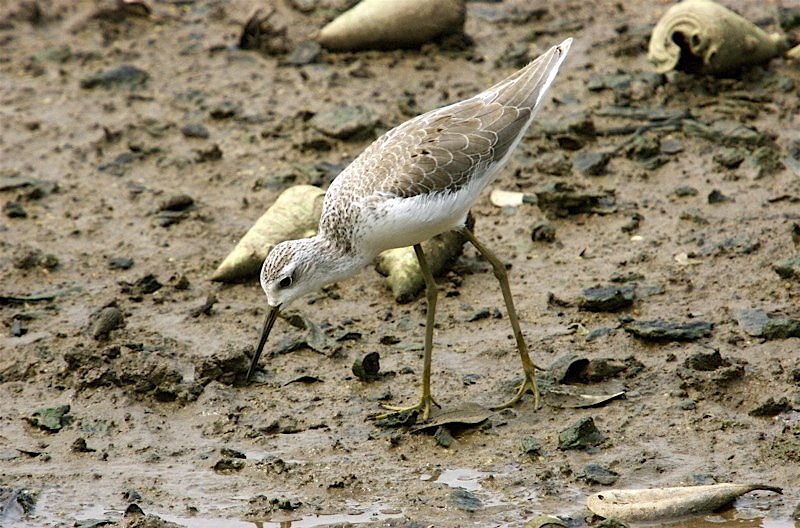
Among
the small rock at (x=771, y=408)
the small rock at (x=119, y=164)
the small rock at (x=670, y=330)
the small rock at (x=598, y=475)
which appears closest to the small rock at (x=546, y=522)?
the small rock at (x=598, y=475)

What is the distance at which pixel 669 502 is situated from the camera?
6078mm

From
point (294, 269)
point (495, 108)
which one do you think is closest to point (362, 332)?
point (294, 269)

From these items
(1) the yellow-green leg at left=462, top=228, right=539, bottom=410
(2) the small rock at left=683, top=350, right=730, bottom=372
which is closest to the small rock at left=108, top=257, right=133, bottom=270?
(1) the yellow-green leg at left=462, top=228, right=539, bottom=410

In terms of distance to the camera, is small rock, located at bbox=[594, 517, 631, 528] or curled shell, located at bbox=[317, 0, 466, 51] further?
curled shell, located at bbox=[317, 0, 466, 51]

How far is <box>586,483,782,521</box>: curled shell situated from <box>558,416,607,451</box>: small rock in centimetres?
61

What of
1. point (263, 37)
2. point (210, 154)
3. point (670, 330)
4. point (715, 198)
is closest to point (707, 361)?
point (670, 330)

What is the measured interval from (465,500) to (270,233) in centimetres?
327

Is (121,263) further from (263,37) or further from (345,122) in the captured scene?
(263,37)

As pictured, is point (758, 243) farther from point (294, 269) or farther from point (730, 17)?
point (294, 269)

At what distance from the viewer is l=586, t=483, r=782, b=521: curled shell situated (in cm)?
606

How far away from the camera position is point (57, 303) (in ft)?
29.1

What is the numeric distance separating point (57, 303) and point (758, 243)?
520 centimetres

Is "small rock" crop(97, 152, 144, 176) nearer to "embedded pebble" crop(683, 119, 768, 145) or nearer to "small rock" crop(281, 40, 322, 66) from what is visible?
"small rock" crop(281, 40, 322, 66)

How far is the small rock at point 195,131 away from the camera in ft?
36.2
